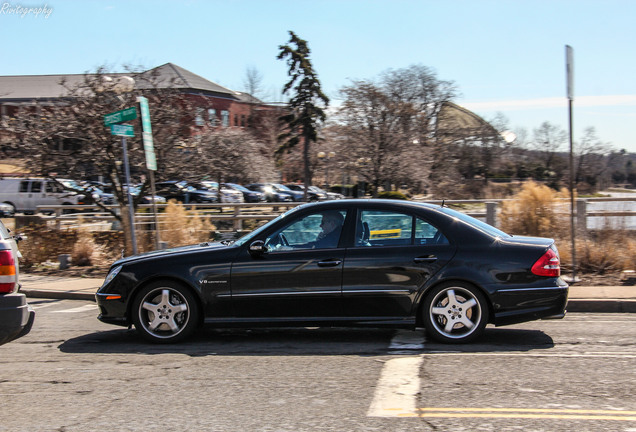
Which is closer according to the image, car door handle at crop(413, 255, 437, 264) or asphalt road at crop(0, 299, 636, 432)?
asphalt road at crop(0, 299, 636, 432)

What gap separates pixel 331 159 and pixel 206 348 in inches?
916

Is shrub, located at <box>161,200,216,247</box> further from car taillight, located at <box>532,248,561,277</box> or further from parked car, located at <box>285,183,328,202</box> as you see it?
parked car, located at <box>285,183,328,202</box>

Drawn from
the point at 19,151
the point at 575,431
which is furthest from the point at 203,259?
the point at 19,151

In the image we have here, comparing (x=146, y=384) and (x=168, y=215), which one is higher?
(x=168, y=215)

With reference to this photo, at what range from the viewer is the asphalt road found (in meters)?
4.08

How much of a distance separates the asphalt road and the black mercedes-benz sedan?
0.98 feet

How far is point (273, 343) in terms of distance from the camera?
643 cm

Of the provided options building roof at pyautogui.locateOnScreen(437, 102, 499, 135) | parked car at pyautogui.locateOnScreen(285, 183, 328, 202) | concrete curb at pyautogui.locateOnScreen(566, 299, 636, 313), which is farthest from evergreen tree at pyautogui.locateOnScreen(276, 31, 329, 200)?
concrete curb at pyautogui.locateOnScreen(566, 299, 636, 313)

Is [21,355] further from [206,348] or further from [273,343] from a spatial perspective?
[273,343]

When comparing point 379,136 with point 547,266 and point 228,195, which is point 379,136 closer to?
point 228,195

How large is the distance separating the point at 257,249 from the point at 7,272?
2334mm

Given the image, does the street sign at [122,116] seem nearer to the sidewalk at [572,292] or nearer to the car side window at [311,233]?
the sidewalk at [572,292]

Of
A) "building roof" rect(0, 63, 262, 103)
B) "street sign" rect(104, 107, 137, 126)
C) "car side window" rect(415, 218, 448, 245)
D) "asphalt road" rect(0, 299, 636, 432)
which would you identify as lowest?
"asphalt road" rect(0, 299, 636, 432)

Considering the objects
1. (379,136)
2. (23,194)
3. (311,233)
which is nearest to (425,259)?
(311,233)
